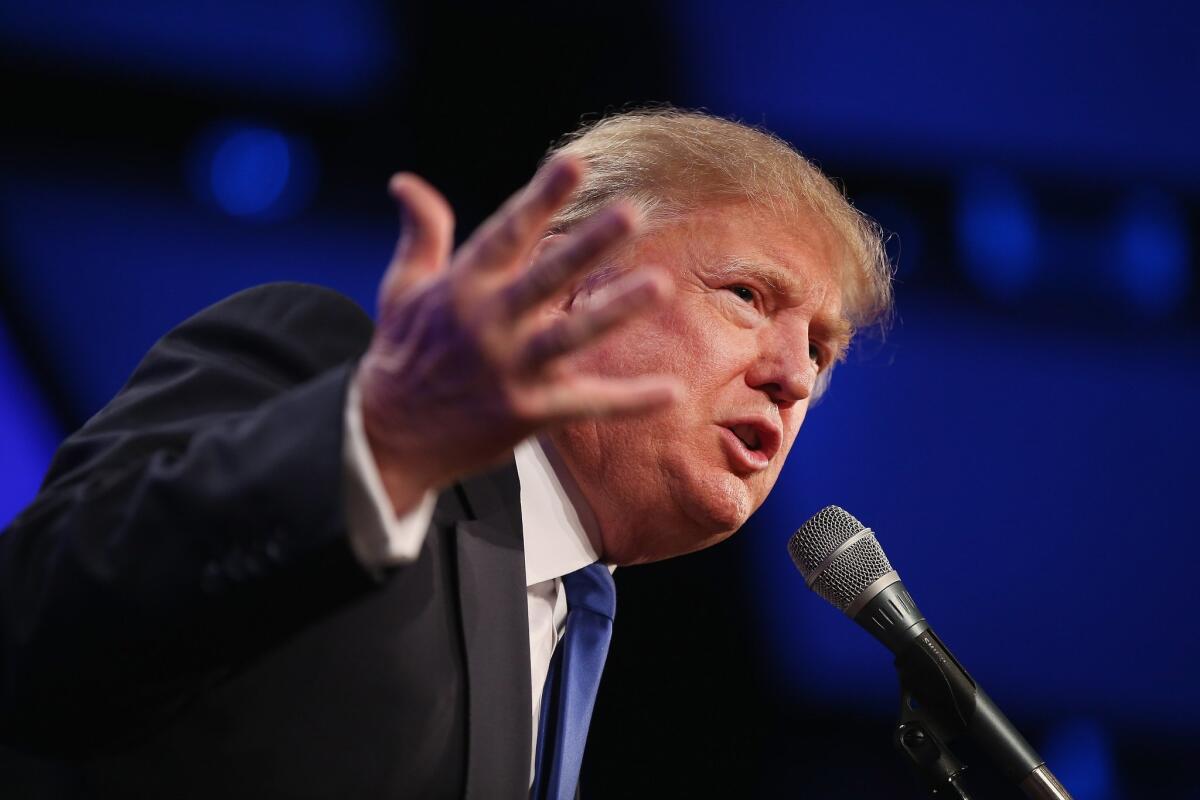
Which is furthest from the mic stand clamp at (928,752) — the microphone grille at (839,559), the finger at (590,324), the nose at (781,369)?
the finger at (590,324)

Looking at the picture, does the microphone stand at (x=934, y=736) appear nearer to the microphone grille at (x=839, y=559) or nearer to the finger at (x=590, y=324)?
the microphone grille at (x=839, y=559)

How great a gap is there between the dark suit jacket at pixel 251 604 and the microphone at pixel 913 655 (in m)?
0.42

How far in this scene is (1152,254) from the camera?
2.72m

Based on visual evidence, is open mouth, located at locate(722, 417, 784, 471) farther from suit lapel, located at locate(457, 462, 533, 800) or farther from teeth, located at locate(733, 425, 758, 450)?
suit lapel, located at locate(457, 462, 533, 800)

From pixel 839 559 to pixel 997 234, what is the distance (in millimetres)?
1536

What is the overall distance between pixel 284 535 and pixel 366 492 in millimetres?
64

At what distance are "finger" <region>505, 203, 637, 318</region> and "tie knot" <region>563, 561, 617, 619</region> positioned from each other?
864mm

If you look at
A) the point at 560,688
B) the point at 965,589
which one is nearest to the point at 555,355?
the point at 560,688

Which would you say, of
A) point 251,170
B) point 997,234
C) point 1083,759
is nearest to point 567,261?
point 251,170

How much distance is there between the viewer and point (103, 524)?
841 millimetres

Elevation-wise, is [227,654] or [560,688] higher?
[227,654]

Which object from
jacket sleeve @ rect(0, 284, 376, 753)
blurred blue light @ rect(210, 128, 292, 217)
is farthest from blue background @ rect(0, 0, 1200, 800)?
→ jacket sleeve @ rect(0, 284, 376, 753)

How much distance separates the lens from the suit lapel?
1183 millimetres

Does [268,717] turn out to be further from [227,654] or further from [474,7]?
[474,7]
